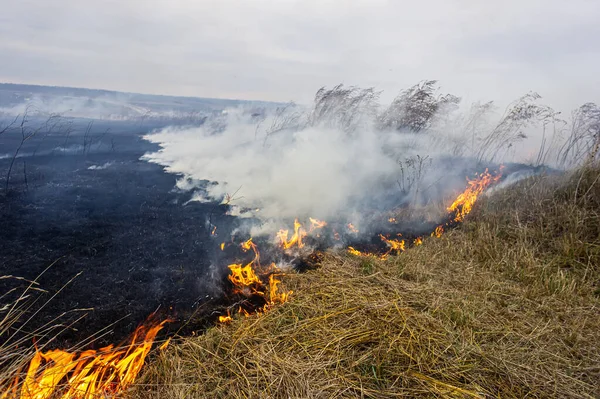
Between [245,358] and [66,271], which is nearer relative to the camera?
[245,358]

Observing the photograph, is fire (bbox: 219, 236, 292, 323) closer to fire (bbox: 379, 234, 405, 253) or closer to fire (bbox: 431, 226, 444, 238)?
fire (bbox: 379, 234, 405, 253)

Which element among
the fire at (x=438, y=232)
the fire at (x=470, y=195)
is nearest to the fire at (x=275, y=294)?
the fire at (x=438, y=232)

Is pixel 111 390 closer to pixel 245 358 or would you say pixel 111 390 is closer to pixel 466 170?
pixel 245 358

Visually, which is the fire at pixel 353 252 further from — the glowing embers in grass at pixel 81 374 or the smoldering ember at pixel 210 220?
the glowing embers in grass at pixel 81 374

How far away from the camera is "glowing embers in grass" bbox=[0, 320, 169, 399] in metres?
2.35

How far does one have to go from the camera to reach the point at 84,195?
8.52 meters

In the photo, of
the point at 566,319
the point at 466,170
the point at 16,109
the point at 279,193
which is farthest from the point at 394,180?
the point at 16,109

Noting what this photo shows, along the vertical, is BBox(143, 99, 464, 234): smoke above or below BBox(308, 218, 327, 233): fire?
above

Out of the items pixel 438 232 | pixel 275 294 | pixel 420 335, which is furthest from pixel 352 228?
pixel 420 335

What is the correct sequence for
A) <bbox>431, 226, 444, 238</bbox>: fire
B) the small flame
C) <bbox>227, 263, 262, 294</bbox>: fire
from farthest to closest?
1. <bbox>431, 226, 444, 238</bbox>: fire
2. <bbox>227, 263, 262, 294</bbox>: fire
3. the small flame

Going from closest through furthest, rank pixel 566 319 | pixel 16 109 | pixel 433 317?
pixel 433 317 < pixel 566 319 < pixel 16 109

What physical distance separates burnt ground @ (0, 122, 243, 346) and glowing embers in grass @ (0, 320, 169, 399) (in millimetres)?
515

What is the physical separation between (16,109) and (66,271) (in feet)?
171

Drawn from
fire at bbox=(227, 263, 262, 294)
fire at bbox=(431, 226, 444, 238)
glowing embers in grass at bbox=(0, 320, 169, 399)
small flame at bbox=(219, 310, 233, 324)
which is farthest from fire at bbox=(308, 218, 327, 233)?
glowing embers in grass at bbox=(0, 320, 169, 399)
